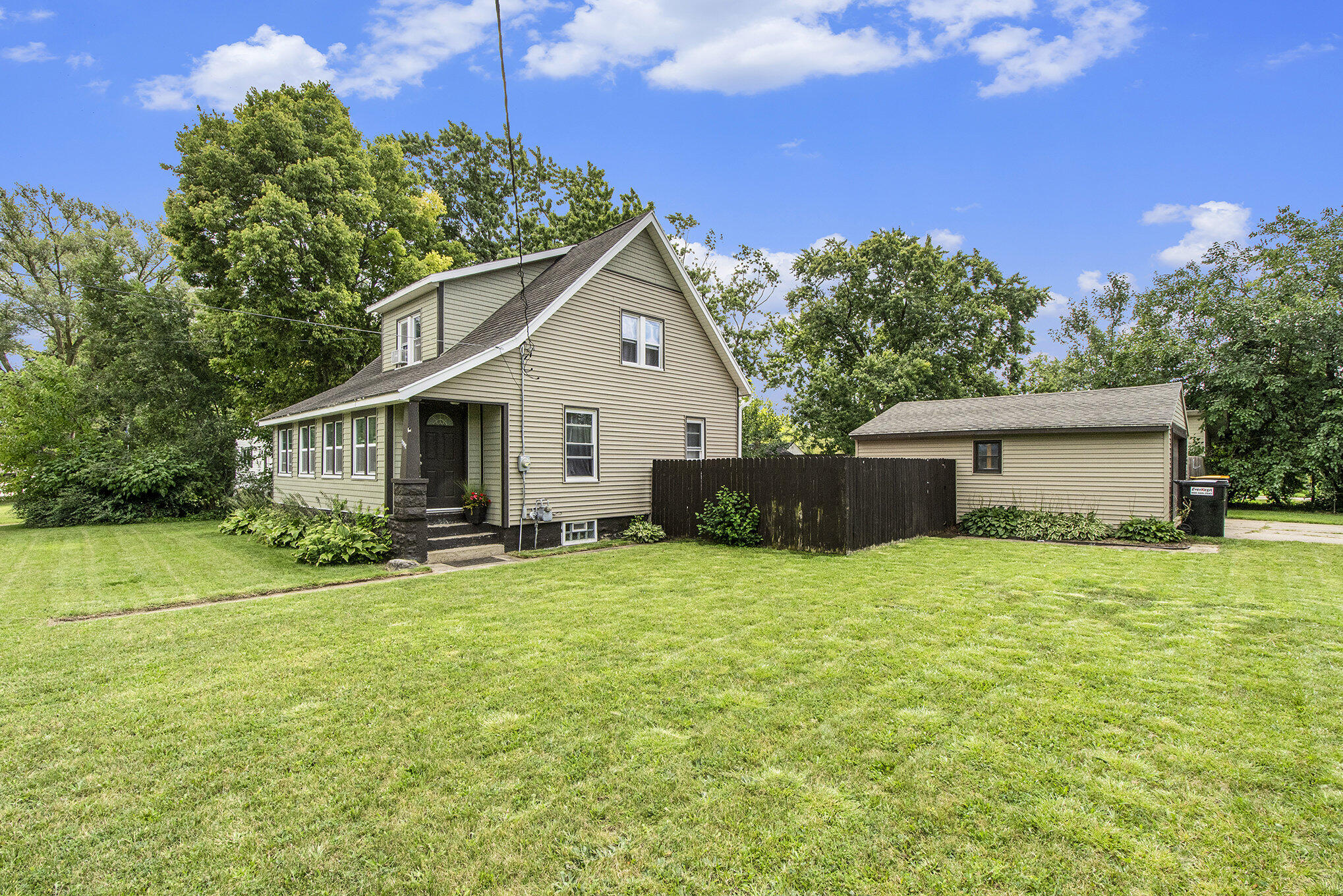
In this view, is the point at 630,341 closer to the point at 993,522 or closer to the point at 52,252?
the point at 993,522

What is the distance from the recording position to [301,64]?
16.0 metres

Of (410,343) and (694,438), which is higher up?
(410,343)

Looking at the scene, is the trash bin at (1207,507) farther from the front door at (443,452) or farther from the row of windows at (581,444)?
the front door at (443,452)

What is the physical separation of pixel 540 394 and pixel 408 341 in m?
4.48

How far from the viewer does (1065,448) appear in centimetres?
1472

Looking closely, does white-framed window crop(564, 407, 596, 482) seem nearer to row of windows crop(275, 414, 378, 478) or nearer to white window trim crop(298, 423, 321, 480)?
row of windows crop(275, 414, 378, 478)

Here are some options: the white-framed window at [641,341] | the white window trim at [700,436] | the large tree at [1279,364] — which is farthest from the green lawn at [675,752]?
the large tree at [1279,364]

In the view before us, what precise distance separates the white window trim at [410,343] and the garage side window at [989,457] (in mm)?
14260

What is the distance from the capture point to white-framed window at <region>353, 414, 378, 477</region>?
40.7 ft

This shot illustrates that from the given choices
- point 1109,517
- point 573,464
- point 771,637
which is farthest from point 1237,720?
point 1109,517

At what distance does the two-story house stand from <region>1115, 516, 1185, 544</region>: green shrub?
900cm

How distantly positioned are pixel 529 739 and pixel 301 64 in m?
19.5

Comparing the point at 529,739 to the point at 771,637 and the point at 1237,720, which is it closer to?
the point at 771,637

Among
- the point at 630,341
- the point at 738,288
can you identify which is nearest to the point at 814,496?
the point at 630,341
